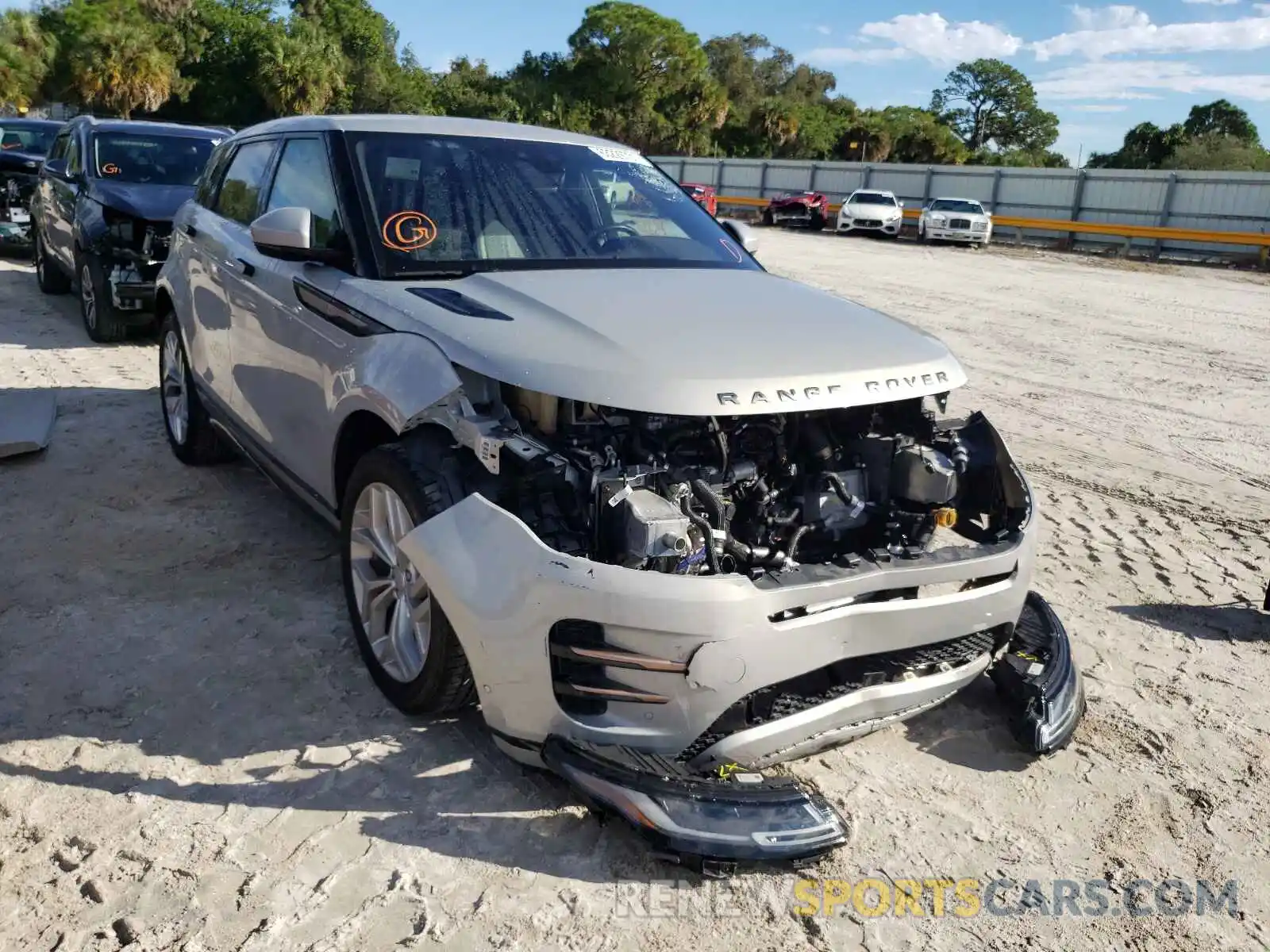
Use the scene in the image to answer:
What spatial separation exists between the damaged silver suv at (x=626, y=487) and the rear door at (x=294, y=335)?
0.8 inches

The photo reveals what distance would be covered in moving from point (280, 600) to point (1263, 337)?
41.7ft

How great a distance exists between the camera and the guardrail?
82.4 feet

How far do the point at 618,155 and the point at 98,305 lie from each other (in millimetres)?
5969

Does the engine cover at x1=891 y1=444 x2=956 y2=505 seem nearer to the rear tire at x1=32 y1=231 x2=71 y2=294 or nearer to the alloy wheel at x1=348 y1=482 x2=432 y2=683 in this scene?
the alloy wheel at x1=348 y1=482 x2=432 y2=683

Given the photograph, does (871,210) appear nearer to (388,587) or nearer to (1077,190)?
(1077,190)

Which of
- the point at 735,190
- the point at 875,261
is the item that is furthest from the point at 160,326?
the point at 735,190

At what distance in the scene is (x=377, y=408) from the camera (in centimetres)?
336

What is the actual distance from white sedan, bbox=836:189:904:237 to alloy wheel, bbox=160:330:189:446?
87.9 feet

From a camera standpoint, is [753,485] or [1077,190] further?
[1077,190]

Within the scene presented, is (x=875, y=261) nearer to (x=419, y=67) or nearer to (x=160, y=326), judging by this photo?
(x=160, y=326)

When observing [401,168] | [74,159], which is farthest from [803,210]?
[401,168]

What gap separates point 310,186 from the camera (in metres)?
4.20

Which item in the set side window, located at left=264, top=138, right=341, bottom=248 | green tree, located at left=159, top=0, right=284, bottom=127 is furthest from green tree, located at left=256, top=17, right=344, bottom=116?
side window, located at left=264, top=138, right=341, bottom=248

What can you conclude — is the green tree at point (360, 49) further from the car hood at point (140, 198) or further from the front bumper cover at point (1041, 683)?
the front bumper cover at point (1041, 683)
